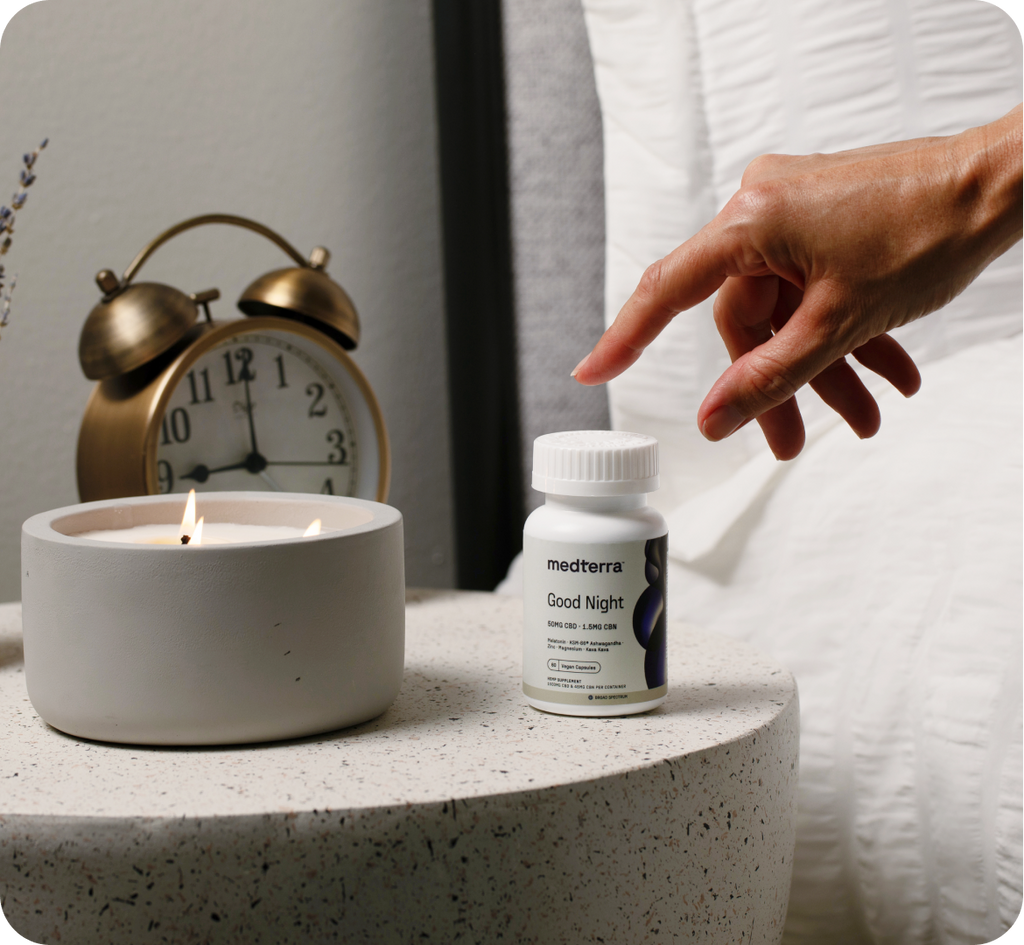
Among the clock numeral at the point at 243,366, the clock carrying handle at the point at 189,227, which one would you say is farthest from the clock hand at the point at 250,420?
the clock carrying handle at the point at 189,227

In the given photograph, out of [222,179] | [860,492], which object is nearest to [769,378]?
[860,492]

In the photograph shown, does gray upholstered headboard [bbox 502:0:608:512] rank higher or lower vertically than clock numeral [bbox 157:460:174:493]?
higher

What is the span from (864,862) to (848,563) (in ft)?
0.74

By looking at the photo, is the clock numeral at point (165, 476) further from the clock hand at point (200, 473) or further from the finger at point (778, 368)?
the finger at point (778, 368)

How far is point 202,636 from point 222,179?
91 centimetres

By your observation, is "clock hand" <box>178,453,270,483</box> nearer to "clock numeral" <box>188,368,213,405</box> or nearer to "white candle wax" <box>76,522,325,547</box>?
"clock numeral" <box>188,368,213,405</box>

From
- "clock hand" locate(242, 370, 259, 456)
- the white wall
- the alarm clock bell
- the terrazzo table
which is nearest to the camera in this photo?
the terrazzo table

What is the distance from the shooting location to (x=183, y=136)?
1242 mm

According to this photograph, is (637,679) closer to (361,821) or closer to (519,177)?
(361,821)

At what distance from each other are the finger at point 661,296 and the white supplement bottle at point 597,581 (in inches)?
3.2

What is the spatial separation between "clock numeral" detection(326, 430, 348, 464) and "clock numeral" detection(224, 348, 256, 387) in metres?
0.10

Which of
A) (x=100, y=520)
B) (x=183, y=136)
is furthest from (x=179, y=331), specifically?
(x=183, y=136)

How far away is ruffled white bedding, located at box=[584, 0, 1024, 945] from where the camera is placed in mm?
693

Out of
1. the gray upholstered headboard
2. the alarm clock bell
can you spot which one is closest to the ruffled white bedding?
the gray upholstered headboard
